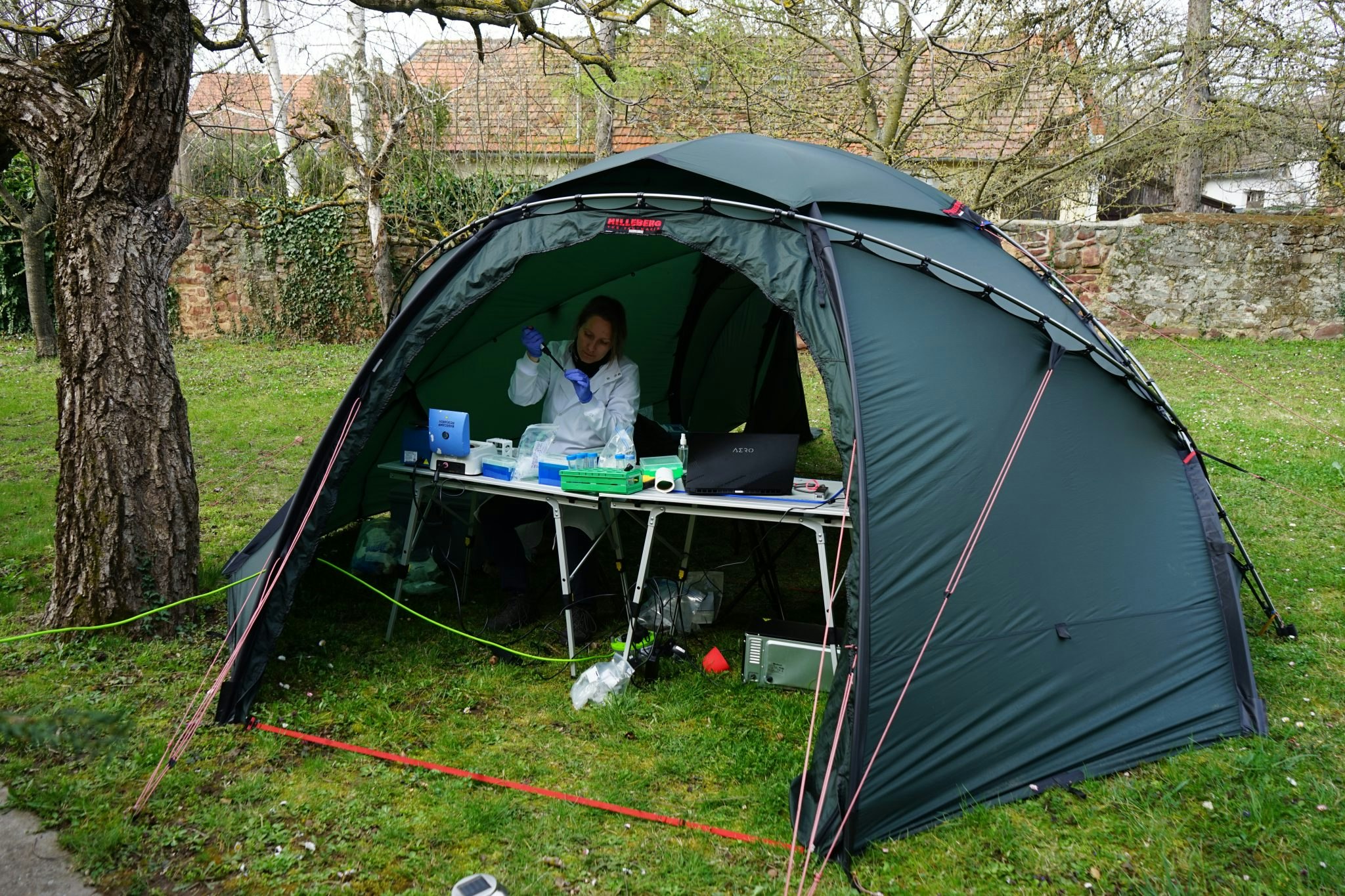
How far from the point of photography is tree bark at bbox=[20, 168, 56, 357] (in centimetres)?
955

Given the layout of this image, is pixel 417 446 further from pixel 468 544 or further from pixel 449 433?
pixel 468 544

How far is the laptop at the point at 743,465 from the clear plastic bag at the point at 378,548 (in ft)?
4.95

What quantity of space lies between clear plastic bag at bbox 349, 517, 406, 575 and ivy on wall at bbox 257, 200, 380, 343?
721 centimetres

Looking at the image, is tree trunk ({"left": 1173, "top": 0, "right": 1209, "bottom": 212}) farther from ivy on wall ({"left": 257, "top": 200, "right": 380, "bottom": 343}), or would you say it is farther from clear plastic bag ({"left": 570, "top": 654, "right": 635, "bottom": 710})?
ivy on wall ({"left": 257, "top": 200, "right": 380, "bottom": 343})

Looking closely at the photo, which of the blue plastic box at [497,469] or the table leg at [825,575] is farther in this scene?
the blue plastic box at [497,469]

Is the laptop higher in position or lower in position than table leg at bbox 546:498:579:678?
higher

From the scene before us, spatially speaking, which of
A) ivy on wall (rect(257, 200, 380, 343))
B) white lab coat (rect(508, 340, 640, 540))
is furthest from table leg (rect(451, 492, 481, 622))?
ivy on wall (rect(257, 200, 380, 343))

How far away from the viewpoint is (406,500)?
4.27m

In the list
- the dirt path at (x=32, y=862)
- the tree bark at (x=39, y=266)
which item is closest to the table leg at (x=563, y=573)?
the dirt path at (x=32, y=862)

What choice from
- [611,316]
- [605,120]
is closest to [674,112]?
[605,120]

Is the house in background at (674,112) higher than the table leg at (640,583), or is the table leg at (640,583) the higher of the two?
the house in background at (674,112)

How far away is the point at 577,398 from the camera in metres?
4.19

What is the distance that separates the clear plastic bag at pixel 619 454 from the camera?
371 cm

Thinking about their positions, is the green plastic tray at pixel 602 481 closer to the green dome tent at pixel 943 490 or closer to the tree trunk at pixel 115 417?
the green dome tent at pixel 943 490
